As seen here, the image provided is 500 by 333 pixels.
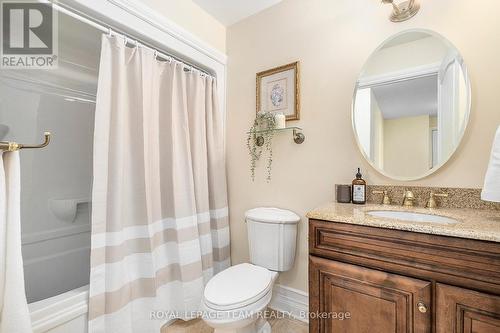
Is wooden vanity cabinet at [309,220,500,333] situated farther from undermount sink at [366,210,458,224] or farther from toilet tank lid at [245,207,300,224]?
toilet tank lid at [245,207,300,224]

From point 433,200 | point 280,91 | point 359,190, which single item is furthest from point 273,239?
point 280,91

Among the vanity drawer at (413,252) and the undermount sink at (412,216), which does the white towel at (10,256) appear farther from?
the undermount sink at (412,216)

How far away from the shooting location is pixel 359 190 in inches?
54.6

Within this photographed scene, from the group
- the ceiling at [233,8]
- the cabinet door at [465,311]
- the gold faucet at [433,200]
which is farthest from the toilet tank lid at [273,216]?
the ceiling at [233,8]

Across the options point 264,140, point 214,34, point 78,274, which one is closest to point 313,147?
point 264,140

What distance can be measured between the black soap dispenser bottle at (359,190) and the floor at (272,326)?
0.95m

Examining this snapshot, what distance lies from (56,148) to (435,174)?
254 centimetres

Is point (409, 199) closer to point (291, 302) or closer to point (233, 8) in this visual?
point (291, 302)

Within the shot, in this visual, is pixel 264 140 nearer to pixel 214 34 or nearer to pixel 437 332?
pixel 214 34

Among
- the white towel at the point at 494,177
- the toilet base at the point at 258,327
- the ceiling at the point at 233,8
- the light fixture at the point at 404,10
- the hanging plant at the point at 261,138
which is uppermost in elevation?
the ceiling at the point at 233,8

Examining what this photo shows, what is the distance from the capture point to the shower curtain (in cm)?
129

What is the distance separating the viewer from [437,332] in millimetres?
840

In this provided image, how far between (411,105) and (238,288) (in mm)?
1469

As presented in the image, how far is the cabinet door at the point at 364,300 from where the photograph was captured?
874 millimetres
